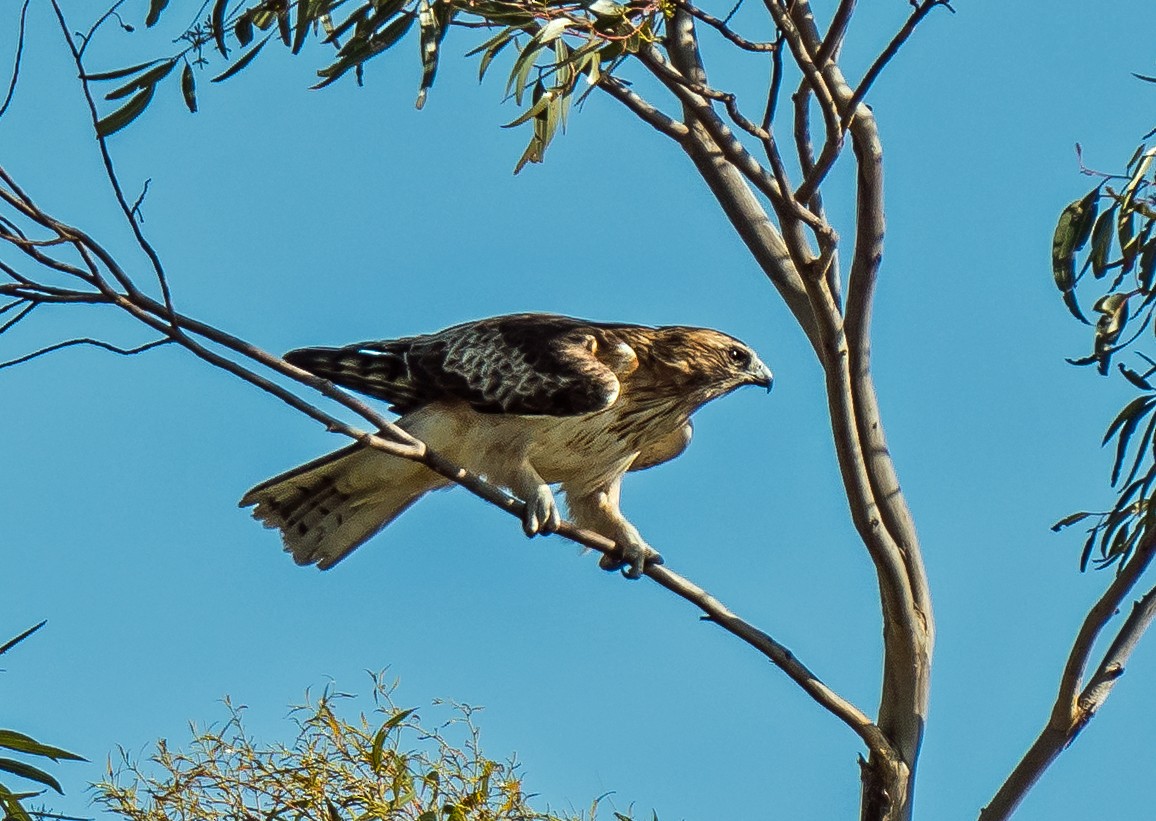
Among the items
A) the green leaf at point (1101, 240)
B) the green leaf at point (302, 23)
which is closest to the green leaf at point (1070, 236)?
the green leaf at point (1101, 240)

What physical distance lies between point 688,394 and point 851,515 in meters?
1.42

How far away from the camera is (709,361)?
5328 millimetres

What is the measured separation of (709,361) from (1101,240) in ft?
5.11

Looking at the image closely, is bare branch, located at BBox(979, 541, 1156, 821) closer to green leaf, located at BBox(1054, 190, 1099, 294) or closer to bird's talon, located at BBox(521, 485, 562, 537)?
green leaf, located at BBox(1054, 190, 1099, 294)

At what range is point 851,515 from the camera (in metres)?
3.89

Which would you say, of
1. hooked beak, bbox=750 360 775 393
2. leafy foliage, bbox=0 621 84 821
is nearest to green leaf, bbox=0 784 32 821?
leafy foliage, bbox=0 621 84 821

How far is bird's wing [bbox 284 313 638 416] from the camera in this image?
15.9ft

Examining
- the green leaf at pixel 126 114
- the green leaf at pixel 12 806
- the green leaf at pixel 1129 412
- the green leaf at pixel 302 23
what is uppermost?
the green leaf at pixel 302 23

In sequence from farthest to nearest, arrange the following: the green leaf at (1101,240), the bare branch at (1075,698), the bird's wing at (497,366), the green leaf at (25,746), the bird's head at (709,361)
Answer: the bird's head at (709,361) → the bird's wing at (497,366) → the green leaf at (1101,240) → the bare branch at (1075,698) → the green leaf at (25,746)

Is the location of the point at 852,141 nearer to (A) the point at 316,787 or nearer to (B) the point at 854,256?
(B) the point at 854,256

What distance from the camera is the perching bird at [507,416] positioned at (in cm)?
486

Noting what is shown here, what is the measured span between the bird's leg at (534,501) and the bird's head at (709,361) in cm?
66

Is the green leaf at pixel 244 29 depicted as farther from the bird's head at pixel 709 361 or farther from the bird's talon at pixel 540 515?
the bird's head at pixel 709 361

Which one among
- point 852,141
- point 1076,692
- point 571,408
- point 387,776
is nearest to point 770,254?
point 852,141
